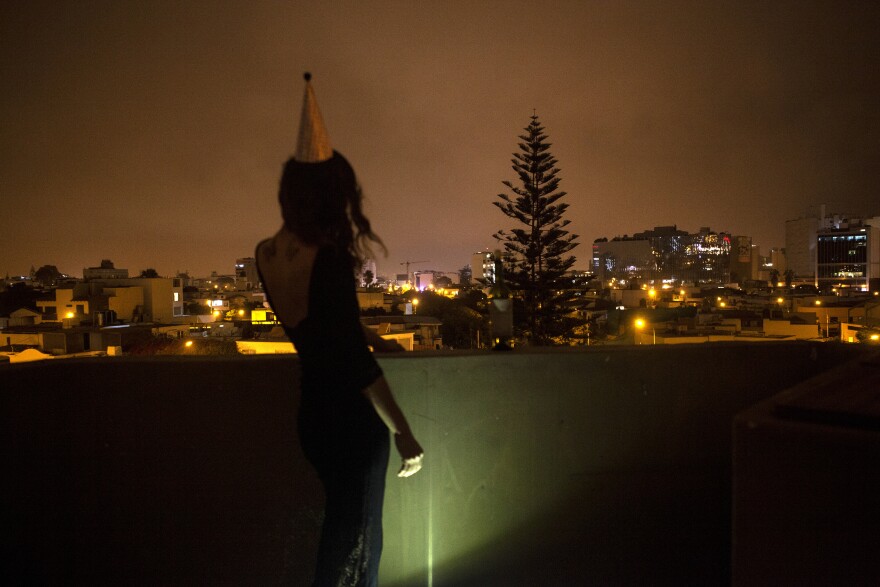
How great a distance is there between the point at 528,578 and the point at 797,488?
1.20 meters

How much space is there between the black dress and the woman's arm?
0.09ft

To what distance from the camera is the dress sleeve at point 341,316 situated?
4.08ft

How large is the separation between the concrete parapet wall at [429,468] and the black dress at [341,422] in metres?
0.46

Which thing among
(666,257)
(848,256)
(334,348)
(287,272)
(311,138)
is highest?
(666,257)

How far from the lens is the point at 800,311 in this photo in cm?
2481

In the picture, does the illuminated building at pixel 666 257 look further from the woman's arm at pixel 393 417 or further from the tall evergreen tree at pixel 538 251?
the woman's arm at pixel 393 417

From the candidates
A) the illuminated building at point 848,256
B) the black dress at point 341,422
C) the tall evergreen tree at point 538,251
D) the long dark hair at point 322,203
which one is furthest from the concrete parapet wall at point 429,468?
the illuminated building at point 848,256

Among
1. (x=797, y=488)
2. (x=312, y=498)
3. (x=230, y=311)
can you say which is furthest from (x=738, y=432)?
(x=230, y=311)

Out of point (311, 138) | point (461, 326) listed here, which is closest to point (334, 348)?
point (311, 138)

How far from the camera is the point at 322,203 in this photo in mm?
1308

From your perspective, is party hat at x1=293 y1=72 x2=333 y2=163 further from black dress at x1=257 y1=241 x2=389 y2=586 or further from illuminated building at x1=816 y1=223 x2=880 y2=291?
illuminated building at x1=816 y1=223 x2=880 y2=291

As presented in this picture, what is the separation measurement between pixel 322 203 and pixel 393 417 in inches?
22.2

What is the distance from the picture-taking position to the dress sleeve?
49.0 inches

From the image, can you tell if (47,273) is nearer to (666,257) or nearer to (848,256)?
(666,257)
